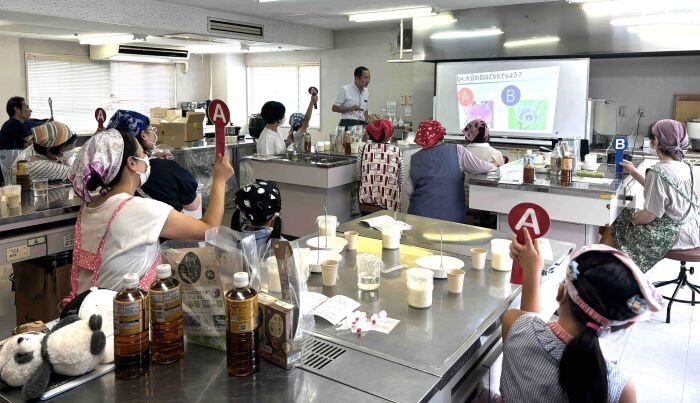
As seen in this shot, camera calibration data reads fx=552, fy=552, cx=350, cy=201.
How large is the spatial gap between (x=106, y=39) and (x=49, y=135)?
521 centimetres

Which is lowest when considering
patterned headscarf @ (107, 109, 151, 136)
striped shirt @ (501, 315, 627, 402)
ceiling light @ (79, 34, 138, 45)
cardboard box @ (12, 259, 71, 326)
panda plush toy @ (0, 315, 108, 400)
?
cardboard box @ (12, 259, 71, 326)

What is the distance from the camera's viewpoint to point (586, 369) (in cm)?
133

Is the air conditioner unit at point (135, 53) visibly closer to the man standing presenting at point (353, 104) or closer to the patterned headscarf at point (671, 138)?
the man standing presenting at point (353, 104)

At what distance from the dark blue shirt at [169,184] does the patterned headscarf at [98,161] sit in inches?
41.6

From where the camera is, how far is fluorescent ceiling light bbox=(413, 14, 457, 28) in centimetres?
727

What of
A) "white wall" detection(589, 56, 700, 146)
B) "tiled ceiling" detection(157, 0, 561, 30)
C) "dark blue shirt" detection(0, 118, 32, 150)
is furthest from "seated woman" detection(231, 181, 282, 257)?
"white wall" detection(589, 56, 700, 146)

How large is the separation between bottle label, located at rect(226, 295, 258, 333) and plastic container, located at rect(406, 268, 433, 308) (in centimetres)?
59

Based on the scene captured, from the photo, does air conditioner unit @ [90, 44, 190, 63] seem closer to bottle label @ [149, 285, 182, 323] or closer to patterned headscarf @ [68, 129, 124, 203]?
patterned headscarf @ [68, 129, 124, 203]

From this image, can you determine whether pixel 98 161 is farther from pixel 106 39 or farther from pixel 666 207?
pixel 106 39

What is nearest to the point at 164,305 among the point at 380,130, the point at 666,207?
the point at 666,207

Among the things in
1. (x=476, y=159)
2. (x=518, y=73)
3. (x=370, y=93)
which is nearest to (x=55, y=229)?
(x=476, y=159)

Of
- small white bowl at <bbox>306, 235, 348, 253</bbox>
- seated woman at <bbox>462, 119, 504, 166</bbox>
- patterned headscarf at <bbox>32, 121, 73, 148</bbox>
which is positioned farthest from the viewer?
seated woman at <bbox>462, 119, 504, 166</bbox>

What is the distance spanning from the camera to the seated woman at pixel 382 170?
4715 mm

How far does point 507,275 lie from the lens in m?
2.02
